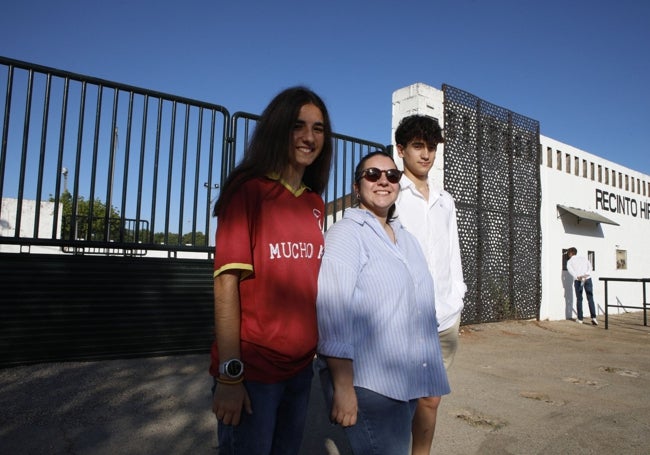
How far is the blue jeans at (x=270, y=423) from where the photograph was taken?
→ 133 centimetres

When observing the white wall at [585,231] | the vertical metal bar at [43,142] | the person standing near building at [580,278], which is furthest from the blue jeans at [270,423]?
the person standing near building at [580,278]

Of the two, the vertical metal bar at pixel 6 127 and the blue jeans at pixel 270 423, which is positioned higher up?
the vertical metal bar at pixel 6 127

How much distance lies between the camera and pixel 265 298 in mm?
1380

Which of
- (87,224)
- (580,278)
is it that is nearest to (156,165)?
(87,224)

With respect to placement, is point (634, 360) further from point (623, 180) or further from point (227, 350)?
point (623, 180)

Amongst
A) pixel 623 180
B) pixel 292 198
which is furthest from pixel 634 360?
pixel 623 180

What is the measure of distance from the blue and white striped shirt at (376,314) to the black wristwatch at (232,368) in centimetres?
29

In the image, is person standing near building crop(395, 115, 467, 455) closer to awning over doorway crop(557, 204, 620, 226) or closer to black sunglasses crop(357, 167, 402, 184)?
black sunglasses crop(357, 167, 402, 184)

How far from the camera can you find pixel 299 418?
1.52 meters

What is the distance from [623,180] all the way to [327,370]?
14.8m

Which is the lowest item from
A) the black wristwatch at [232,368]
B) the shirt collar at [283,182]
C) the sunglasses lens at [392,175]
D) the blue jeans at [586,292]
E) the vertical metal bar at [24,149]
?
the blue jeans at [586,292]

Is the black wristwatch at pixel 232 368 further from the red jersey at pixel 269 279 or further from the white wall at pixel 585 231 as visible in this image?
the white wall at pixel 585 231

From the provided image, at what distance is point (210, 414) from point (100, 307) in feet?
4.98

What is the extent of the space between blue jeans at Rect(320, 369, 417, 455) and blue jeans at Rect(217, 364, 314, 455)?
118 millimetres
